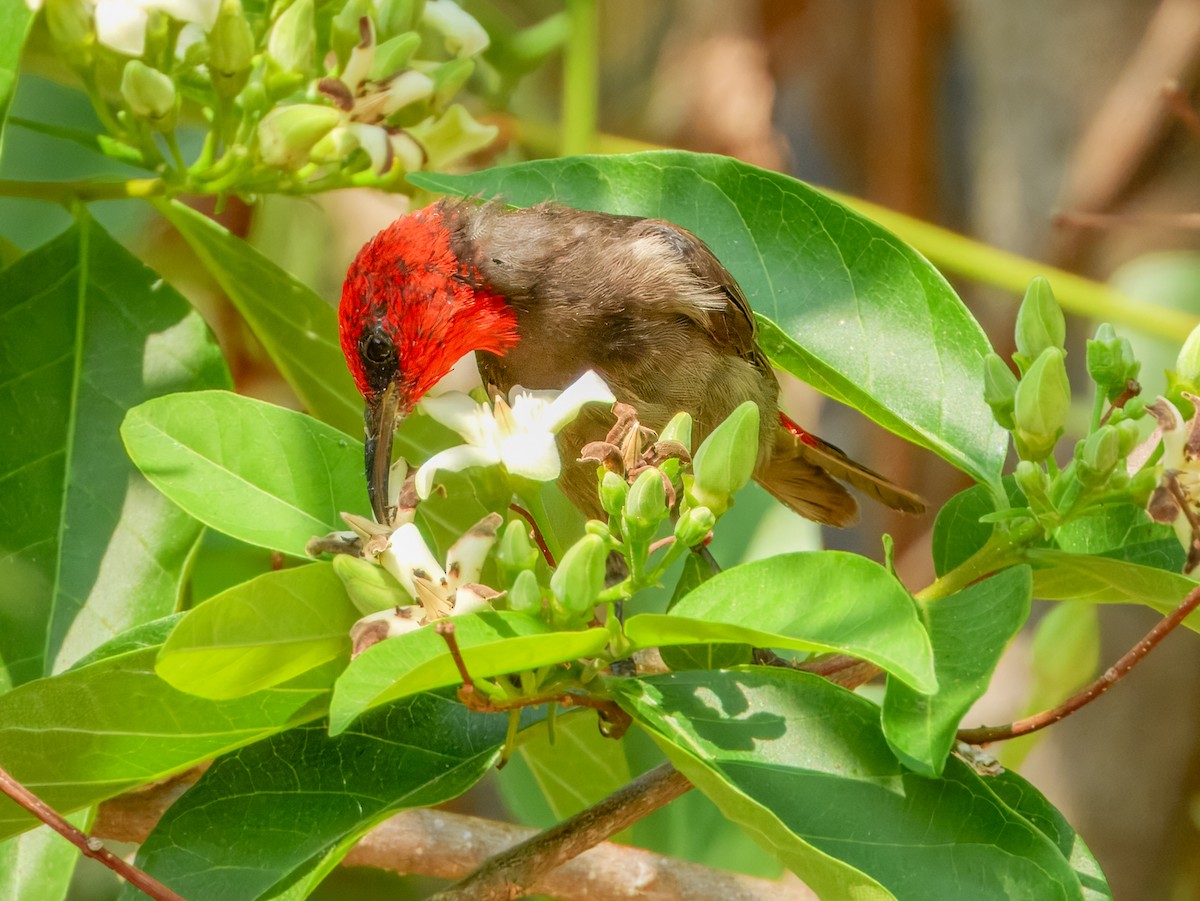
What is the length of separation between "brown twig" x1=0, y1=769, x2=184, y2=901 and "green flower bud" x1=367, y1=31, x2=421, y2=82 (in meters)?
1.08

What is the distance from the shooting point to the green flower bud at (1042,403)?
56.1 inches

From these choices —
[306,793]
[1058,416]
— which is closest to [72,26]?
[306,793]

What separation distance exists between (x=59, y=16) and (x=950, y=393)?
128cm

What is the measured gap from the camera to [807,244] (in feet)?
6.23

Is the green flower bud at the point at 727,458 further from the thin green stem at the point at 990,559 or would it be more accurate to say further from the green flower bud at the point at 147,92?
the green flower bud at the point at 147,92

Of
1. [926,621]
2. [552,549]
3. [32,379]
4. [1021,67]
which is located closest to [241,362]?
[32,379]

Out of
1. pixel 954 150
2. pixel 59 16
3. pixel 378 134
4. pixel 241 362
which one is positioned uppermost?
pixel 59 16

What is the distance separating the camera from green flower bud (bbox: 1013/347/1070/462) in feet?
4.67

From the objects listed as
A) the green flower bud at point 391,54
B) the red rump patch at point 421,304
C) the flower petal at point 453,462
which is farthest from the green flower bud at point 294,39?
the flower petal at point 453,462

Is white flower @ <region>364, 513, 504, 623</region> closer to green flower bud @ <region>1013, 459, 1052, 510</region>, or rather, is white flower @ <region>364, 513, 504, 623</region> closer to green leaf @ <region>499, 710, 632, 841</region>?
green flower bud @ <region>1013, 459, 1052, 510</region>

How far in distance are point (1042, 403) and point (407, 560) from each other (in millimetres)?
674

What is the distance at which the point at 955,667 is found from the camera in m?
1.34

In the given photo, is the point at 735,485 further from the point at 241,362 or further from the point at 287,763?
the point at 241,362

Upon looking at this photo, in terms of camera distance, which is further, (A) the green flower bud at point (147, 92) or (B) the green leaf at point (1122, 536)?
(A) the green flower bud at point (147, 92)
